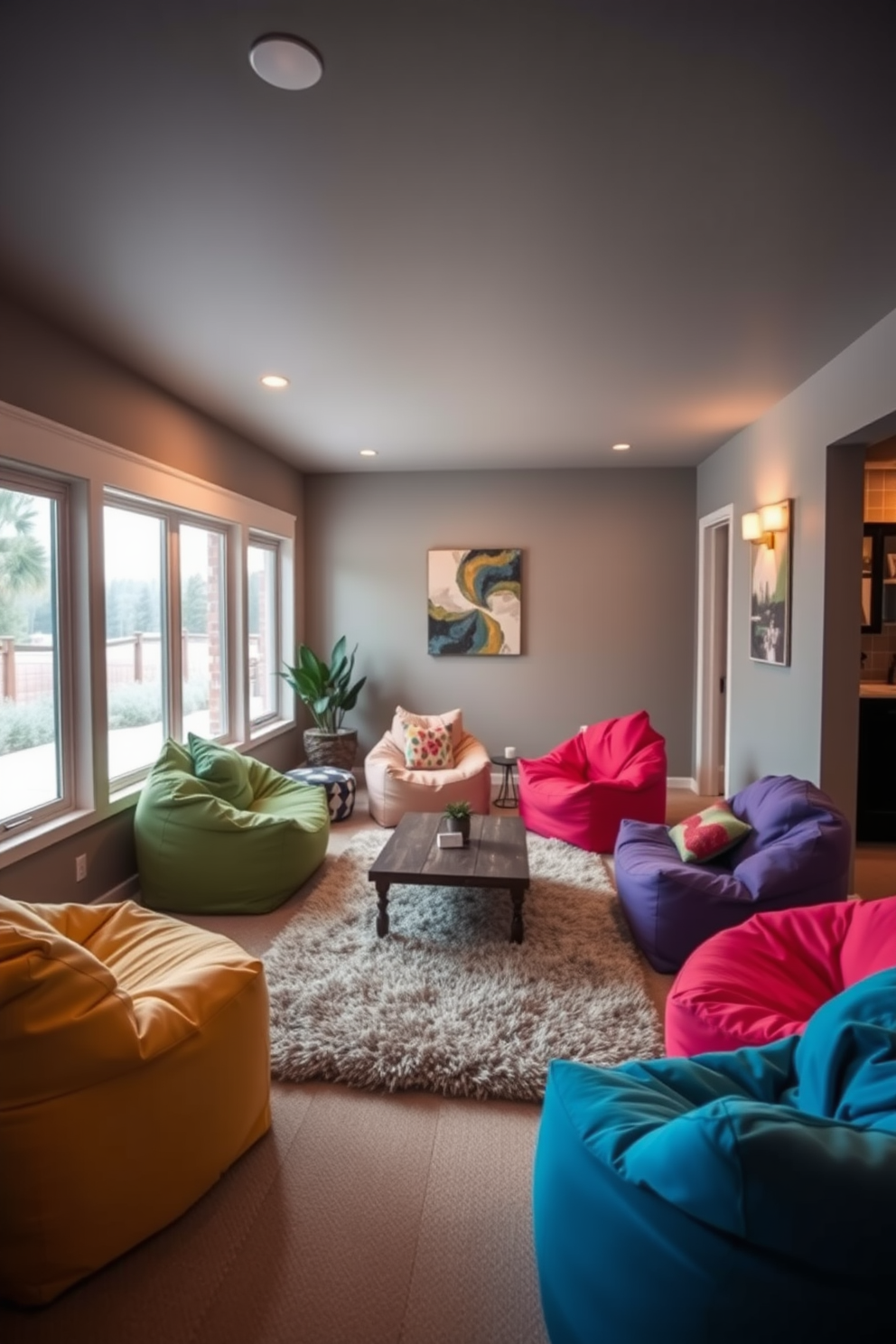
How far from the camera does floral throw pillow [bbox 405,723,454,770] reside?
515cm

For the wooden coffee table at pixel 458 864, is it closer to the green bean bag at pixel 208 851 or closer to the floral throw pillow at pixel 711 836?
the green bean bag at pixel 208 851

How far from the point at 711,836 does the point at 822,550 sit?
4.76ft

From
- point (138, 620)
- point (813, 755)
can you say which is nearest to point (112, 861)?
point (138, 620)

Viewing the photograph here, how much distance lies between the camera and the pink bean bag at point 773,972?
→ 1883mm

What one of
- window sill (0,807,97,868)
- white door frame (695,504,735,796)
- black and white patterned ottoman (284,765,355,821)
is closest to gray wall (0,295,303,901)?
window sill (0,807,97,868)

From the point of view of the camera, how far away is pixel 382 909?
3084 millimetres

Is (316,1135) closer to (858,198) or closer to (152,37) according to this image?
(152,37)

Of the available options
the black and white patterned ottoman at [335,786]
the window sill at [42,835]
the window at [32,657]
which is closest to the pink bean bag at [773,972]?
the window sill at [42,835]

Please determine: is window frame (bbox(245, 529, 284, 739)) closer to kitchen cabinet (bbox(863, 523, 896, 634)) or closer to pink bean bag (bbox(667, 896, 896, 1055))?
pink bean bag (bbox(667, 896, 896, 1055))

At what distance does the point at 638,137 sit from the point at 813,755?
2.76 metres

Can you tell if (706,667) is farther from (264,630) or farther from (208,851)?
(208,851)

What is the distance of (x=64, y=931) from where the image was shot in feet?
7.09

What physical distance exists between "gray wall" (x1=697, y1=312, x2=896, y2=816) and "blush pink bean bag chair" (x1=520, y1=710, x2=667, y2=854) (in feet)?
2.31

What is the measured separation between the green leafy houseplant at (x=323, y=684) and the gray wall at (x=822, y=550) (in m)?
3.07
